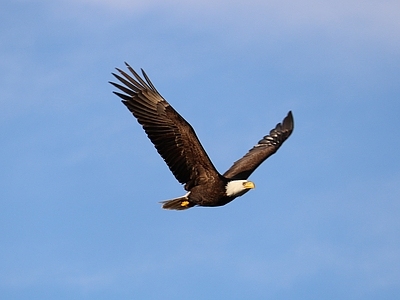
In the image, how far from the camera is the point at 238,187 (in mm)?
13836

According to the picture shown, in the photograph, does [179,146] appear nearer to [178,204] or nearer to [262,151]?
[178,204]

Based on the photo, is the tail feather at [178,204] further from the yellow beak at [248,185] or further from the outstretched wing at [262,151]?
the outstretched wing at [262,151]

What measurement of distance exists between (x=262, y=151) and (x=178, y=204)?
10.4 feet

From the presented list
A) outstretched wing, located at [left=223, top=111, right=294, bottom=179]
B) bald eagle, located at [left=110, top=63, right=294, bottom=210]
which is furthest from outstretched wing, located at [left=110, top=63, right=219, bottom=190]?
outstretched wing, located at [left=223, top=111, right=294, bottom=179]

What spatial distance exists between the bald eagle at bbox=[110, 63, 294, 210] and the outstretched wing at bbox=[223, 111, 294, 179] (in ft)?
5.36

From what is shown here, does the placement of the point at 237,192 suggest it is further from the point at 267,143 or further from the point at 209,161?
the point at 267,143

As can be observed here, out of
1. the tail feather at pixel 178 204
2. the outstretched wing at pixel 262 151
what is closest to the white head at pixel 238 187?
the tail feather at pixel 178 204

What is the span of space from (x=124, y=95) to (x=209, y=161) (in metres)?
1.81

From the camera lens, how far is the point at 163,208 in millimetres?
14391

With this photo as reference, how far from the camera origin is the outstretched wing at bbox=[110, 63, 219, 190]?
1376 cm

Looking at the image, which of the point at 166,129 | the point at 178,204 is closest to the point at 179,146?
the point at 166,129

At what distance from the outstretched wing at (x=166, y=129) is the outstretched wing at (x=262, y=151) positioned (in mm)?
1767

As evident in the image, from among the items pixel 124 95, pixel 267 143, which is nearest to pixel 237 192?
pixel 124 95

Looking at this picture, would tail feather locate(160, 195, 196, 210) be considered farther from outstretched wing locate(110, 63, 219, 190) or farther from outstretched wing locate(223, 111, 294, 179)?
outstretched wing locate(223, 111, 294, 179)
